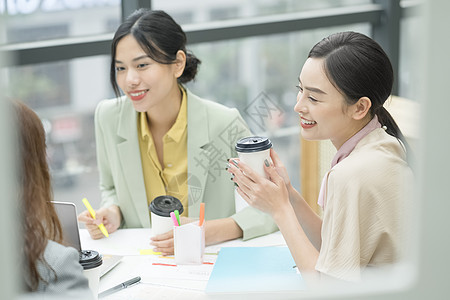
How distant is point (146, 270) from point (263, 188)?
39cm

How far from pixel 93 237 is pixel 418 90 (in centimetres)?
143

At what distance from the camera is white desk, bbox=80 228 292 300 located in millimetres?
1343

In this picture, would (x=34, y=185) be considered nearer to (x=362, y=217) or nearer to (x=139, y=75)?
(x=362, y=217)

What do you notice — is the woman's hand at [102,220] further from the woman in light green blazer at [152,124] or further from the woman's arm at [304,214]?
the woman's arm at [304,214]

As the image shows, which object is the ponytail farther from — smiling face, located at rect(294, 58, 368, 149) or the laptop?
the laptop

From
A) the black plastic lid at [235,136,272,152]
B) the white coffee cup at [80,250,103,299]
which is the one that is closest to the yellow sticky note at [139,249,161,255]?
the white coffee cup at [80,250,103,299]

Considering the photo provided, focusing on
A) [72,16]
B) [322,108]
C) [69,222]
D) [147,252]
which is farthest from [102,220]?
[72,16]

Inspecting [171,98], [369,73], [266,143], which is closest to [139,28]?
[171,98]

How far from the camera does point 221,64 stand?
5.01m

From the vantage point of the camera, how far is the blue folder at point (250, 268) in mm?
1373

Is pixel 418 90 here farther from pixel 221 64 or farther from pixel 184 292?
pixel 221 64

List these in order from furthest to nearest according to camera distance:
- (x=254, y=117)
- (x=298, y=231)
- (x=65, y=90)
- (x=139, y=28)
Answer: (x=65, y=90), (x=254, y=117), (x=139, y=28), (x=298, y=231)

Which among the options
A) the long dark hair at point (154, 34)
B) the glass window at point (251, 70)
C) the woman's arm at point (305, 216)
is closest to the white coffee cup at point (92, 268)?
the woman's arm at point (305, 216)

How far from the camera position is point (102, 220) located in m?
1.76
